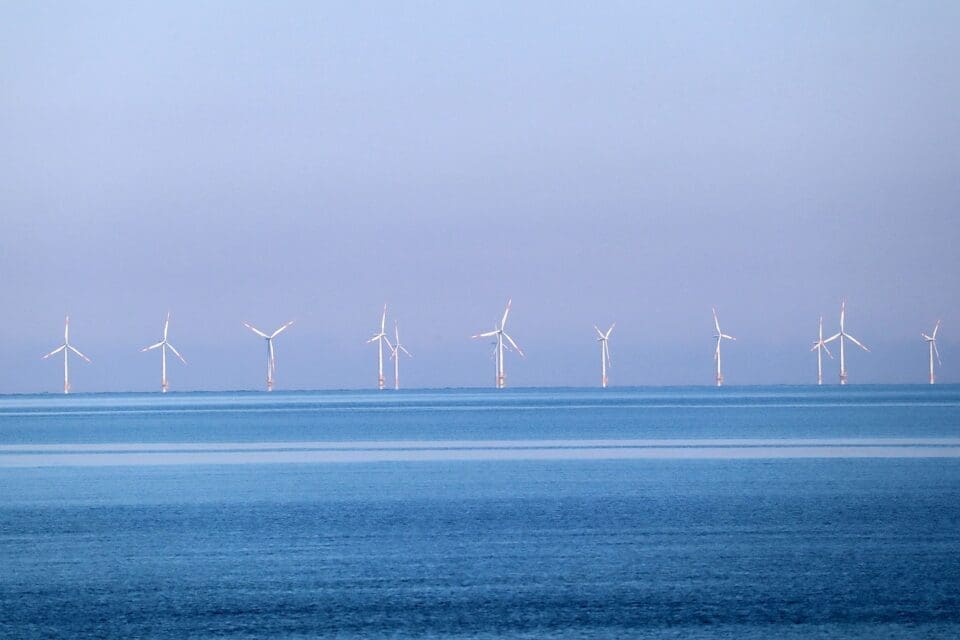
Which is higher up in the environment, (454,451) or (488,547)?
(488,547)

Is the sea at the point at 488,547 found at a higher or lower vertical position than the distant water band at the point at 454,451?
higher

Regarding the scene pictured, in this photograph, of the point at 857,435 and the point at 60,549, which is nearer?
the point at 60,549

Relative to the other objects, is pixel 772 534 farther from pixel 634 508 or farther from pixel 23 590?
pixel 23 590

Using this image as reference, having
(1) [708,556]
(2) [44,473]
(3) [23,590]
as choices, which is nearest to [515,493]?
(1) [708,556]

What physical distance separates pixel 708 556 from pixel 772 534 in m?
1.81

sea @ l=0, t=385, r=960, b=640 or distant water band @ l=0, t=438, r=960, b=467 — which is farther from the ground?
sea @ l=0, t=385, r=960, b=640

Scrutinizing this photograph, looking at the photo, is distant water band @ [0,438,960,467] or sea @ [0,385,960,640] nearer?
sea @ [0,385,960,640]

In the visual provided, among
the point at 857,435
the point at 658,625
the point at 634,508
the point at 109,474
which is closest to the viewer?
the point at 658,625

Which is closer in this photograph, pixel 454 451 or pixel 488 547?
pixel 488 547

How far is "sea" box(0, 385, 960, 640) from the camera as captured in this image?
9.70m

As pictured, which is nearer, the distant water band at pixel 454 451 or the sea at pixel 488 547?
the sea at pixel 488 547

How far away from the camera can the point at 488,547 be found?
13297mm

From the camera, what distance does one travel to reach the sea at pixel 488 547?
31.8ft

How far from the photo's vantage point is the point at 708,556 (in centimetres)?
1258
